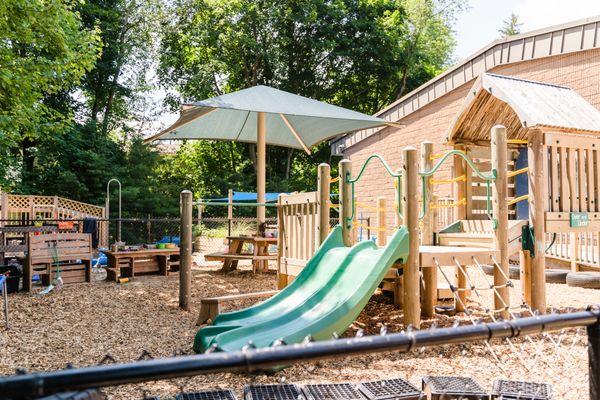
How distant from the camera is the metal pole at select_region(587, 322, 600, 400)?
Answer: 1538 millimetres

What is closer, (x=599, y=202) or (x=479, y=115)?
(x=599, y=202)

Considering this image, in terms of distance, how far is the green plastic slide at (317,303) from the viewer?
4.51m

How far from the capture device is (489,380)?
396cm

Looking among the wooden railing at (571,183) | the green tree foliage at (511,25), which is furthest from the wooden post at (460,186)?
the green tree foliage at (511,25)

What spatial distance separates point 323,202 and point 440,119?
9.67m

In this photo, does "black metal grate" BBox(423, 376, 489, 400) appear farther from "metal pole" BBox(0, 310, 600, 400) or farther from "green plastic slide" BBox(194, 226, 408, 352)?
"metal pole" BBox(0, 310, 600, 400)

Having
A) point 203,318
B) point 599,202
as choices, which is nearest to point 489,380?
point 203,318

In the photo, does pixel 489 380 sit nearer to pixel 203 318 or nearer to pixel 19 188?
pixel 203 318

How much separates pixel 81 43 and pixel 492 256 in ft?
36.1

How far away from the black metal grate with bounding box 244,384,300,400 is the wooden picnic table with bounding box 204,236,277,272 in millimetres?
6527

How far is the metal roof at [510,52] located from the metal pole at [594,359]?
1068 centimetres

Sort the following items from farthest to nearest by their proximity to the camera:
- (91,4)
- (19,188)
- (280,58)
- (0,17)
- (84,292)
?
(280,58), (91,4), (19,188), (0,17), (84,292)

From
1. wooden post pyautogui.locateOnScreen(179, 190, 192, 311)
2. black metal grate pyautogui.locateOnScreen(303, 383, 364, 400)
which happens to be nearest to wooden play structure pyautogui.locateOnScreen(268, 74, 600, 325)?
wooden post pyautogui.locateOnScreen(179, 190, 192, 311)

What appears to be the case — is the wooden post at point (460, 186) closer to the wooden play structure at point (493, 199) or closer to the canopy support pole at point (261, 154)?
the wooden play structure at point (493, 199)
